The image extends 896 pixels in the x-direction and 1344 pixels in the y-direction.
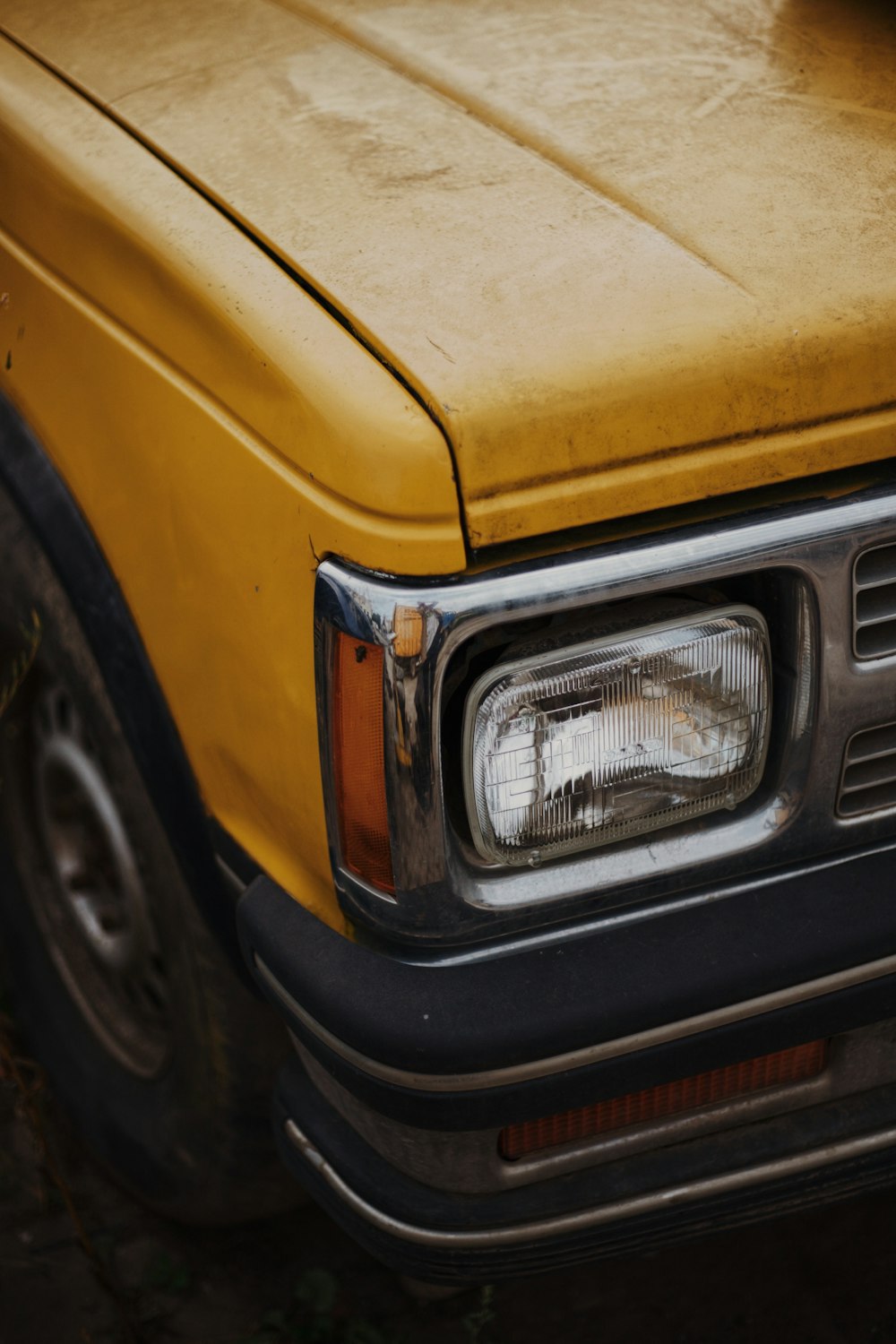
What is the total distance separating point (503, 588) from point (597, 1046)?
18.5 inches

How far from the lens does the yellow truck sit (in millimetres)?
1285

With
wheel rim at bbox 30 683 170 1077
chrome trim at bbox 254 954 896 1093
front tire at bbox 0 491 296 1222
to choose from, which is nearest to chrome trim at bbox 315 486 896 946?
chrome trim at bbox 254 954 896 1093

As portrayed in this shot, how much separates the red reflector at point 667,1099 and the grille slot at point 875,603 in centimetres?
45

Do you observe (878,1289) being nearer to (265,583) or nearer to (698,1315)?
(698,1315)

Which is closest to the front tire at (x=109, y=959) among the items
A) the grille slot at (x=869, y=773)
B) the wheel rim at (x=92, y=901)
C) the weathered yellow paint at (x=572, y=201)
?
the wheel rim at (x=92, y=901)

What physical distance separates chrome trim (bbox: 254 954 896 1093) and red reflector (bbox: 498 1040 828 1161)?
7cm

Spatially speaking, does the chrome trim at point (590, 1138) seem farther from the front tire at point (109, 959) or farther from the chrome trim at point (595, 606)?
the front tire at point (109, 959)

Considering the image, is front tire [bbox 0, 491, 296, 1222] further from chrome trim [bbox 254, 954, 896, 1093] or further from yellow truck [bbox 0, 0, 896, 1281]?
chrome trim [bbox 254, 954, 896, 1093]

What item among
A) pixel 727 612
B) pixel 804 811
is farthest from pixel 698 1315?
pixel 727 612

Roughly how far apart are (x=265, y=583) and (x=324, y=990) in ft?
1.36

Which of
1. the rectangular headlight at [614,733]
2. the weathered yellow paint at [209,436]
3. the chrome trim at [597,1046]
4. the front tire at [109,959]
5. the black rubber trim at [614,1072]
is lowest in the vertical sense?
the front tire at [109,959]

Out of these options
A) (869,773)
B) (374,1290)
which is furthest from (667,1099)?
(374,1290)

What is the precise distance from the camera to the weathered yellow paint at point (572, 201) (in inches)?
50.3

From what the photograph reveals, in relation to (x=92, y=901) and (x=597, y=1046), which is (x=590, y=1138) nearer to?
(x=597, y=1046)
